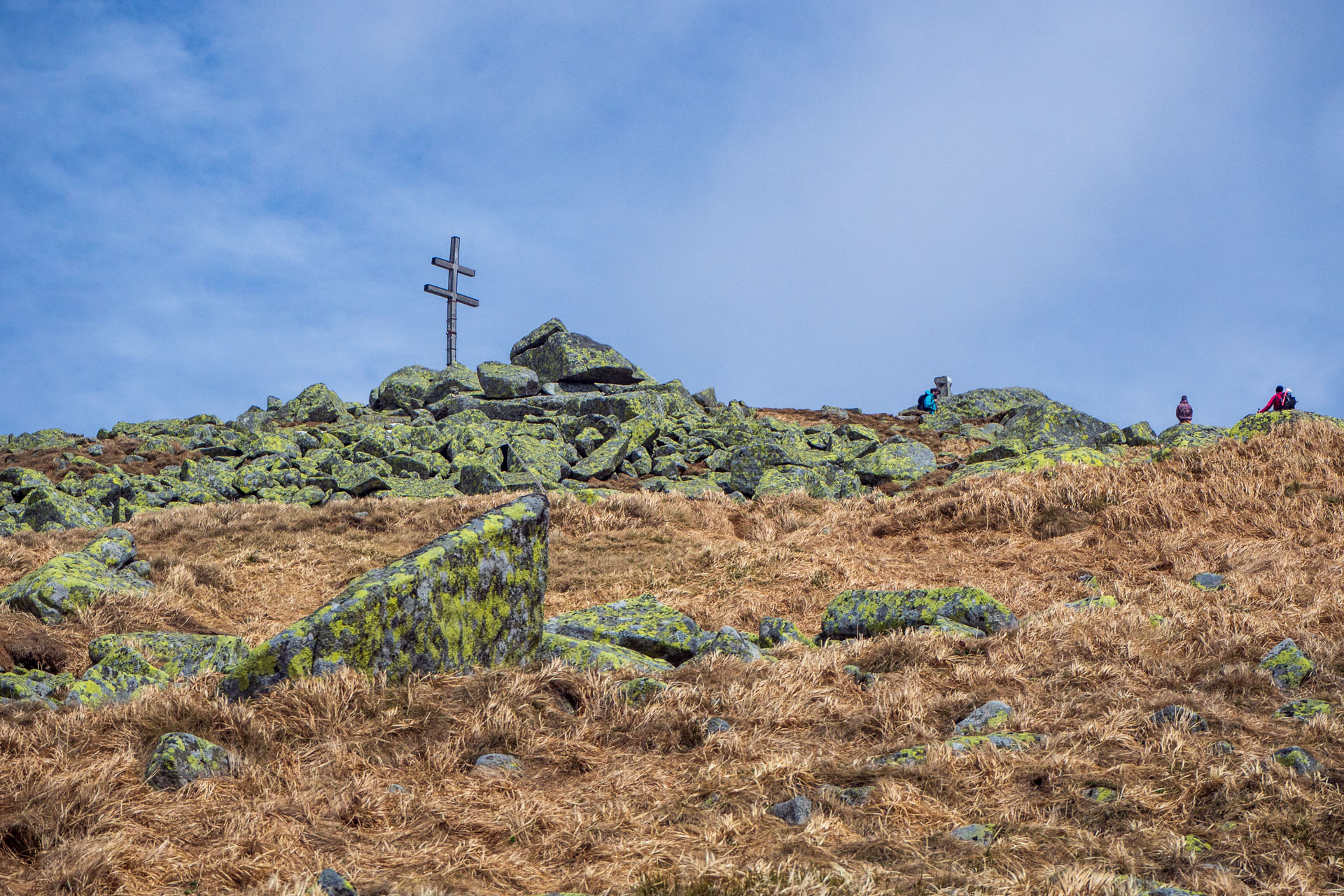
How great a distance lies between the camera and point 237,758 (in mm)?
5844

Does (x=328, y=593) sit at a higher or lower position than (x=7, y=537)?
lower

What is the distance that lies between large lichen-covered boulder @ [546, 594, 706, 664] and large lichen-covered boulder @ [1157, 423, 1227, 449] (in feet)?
43.6

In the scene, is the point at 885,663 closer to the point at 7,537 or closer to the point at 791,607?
the point at 791,607

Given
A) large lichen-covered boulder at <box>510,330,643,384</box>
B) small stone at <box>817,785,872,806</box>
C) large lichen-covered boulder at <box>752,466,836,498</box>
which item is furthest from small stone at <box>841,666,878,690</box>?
large lichen-covered boulder at <box>510,330,643,384</box>

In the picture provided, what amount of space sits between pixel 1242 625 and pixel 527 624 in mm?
6916

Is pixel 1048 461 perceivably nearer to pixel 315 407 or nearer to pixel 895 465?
pixel 895 465

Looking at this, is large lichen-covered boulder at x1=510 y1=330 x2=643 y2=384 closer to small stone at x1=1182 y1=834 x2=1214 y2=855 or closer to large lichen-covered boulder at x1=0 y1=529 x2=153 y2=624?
large lichen-covered boulder at x1=0 y1=529 x2=153 y2=624

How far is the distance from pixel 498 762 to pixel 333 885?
161cm

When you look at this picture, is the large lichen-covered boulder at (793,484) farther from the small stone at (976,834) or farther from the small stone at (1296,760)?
the small stone at (976,834)

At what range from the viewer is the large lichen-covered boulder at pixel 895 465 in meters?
24.1

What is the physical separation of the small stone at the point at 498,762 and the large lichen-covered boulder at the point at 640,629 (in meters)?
3.78

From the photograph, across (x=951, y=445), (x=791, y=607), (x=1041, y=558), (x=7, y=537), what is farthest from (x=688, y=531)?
(x=951, y=445)

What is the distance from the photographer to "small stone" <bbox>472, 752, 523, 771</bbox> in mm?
5875

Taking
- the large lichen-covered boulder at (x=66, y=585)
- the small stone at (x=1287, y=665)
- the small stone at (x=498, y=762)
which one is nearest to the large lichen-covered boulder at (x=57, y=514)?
the large lichen-covered boulder at (x=66, y=585)
